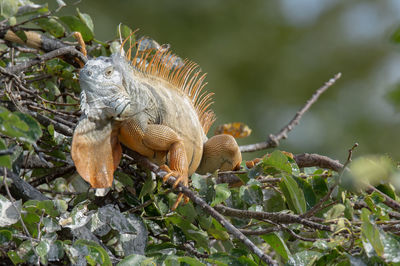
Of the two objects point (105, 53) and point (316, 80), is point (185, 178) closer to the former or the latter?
point (105, 53)

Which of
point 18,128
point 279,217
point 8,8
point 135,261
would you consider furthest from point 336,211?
point 8,8

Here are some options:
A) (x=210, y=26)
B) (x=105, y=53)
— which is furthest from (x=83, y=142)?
(x=210, y=26)

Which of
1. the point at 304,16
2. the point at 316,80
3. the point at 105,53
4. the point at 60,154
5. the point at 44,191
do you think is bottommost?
the point at 44,191

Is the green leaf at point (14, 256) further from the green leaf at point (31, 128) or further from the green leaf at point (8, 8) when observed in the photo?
the green leaf at point (8, 8)

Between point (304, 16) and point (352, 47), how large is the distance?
94 centimetres

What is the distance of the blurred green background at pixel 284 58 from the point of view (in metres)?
7.53

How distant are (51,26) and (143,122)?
0.68 m

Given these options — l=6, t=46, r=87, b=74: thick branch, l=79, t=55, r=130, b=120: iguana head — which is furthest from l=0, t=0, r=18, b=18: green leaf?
l=79, t=55, r=130, b=120: iguana head

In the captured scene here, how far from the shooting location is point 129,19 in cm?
744

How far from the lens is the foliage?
186cm

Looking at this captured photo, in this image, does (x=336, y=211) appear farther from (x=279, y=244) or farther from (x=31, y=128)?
(x=31, y=128)

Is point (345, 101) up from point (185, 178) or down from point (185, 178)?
up

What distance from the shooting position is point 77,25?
9.21ft

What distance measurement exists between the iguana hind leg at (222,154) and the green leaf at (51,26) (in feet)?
2.70
